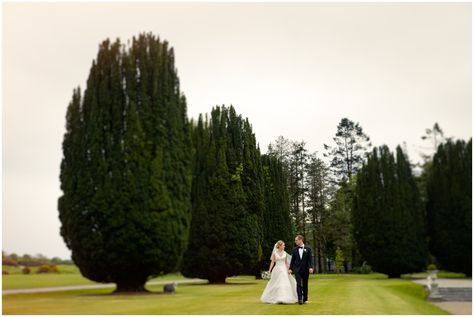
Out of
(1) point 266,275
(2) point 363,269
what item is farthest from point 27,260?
(2) point 363,269

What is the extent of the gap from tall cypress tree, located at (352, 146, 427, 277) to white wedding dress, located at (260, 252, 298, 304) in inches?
68.1

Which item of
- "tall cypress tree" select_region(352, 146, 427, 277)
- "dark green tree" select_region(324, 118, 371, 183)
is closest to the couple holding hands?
"tall cypress tree" select_region(352, 146, 427, 277)

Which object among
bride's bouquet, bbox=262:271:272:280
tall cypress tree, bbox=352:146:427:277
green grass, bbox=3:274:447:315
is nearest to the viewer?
green grass, bbox=3:274:447:315

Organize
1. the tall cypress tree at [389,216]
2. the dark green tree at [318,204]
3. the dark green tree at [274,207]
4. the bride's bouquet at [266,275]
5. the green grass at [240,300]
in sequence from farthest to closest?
the tall cypress tree at [389,216] → the dark green tree at [274,207] → the dark green tree at [318,204] → the bride's bouquet at [266,275] → the green grass at [240,300]

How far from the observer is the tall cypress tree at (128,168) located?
955 centimetres

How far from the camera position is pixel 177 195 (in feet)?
33.8

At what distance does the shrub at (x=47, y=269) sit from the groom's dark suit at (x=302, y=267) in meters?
4.44

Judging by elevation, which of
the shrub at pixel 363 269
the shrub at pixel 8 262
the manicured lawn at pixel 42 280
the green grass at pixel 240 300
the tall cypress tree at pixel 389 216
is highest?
the tall cypress tree at pixel 389 216

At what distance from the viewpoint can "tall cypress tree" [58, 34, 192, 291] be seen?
9555 mm

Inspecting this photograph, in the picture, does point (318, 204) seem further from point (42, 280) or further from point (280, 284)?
point (42, 280)

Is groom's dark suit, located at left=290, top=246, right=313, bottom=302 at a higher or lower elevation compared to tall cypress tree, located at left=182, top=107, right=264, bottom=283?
lower

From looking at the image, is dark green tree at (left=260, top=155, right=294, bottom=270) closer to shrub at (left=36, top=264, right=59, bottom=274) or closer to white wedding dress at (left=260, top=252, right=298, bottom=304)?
white wedding dress at (left=260, top=252, right=298, bottom=304)

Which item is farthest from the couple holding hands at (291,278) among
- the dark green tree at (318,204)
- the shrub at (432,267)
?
the shrub at (432,267)

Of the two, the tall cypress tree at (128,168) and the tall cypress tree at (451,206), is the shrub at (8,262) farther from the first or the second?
the tall cypress tree at (451,206)
